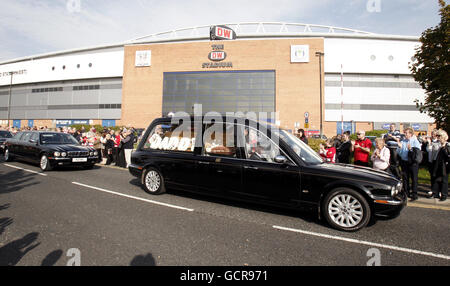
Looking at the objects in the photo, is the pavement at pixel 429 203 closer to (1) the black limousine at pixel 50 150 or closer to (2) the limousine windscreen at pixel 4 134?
(1) the black limousine at pixel 50 150

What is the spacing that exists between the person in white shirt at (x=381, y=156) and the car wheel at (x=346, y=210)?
8.65ft

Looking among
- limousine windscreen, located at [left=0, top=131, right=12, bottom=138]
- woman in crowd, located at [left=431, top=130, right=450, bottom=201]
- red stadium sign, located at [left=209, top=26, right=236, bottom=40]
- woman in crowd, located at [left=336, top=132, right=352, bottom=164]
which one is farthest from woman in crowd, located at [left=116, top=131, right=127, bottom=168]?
red stadium sign, located at [left=209, top=26, right=236, bottom=40]

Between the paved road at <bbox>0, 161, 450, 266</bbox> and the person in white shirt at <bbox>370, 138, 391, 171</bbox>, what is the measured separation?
1.09m

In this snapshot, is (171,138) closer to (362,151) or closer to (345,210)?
(345,210)

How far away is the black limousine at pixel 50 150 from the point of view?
8711mm

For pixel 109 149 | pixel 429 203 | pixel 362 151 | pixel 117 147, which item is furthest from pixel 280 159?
pixel 109 149

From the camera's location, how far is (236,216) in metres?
4.32

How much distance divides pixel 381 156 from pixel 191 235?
16.5ft

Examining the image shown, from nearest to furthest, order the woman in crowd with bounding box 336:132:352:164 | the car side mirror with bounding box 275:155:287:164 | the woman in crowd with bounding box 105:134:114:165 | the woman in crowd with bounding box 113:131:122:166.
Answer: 1. the car side mirror with bounding box 275:155:287:164
2. the woman in crowd with bounding box 336:132:352:164
3. the woman in crowd with bounding box 113:131:122:166
4. the woman in crowd with bounding box 105:134:114:165

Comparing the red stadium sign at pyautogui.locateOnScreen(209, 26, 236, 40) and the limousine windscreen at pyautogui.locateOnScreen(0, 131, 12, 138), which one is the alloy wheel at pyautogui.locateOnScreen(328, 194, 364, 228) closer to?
the limousine windscreen at pyautogui.locateOnScreen(0, 131, 12, 138)

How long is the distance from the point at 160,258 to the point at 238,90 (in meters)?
38.3

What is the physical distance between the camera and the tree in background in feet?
27.0
